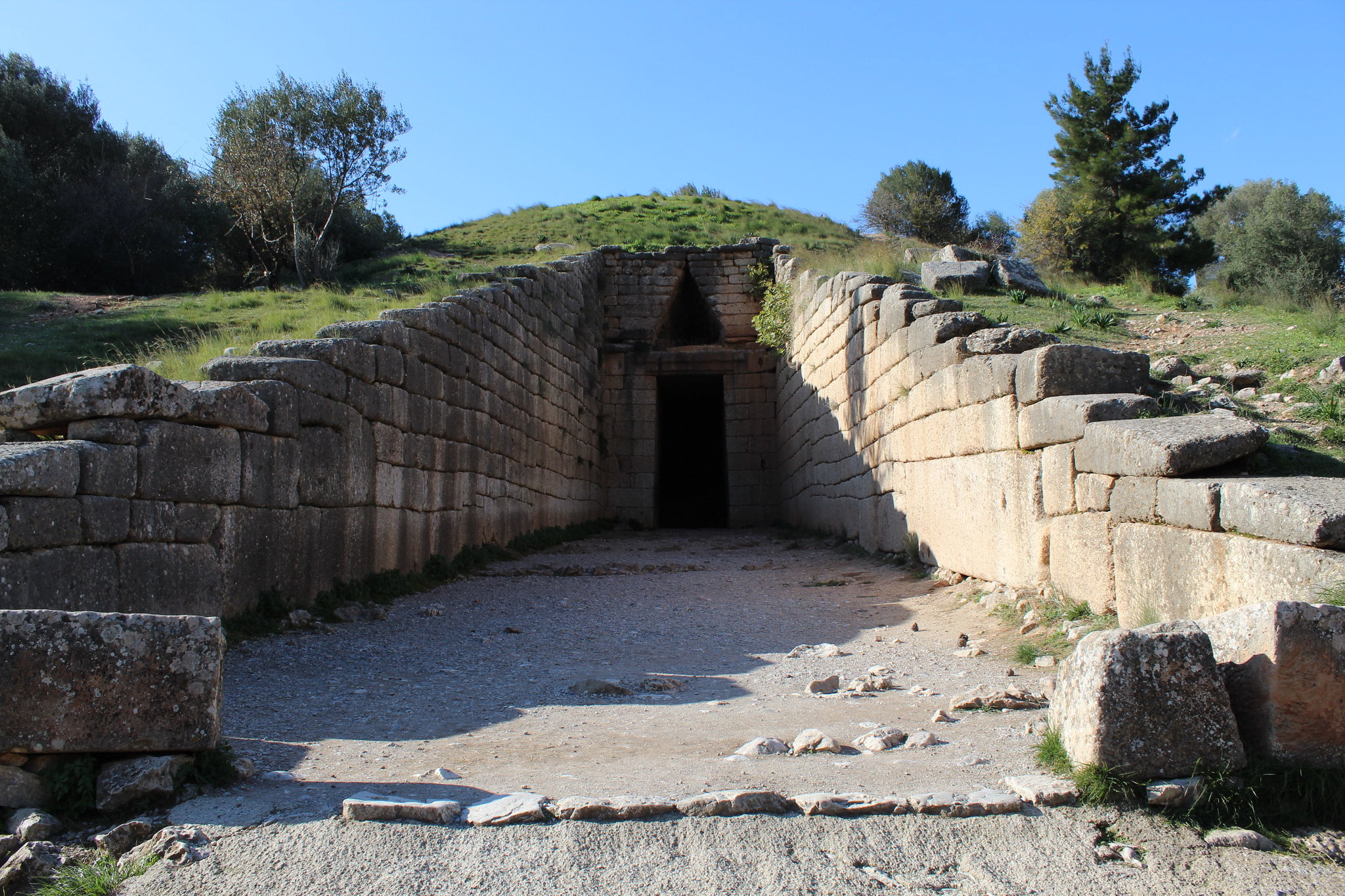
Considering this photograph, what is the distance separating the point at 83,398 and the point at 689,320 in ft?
43.2

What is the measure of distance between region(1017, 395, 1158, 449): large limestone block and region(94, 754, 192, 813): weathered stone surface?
4.82 m

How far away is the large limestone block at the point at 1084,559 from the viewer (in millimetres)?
4969

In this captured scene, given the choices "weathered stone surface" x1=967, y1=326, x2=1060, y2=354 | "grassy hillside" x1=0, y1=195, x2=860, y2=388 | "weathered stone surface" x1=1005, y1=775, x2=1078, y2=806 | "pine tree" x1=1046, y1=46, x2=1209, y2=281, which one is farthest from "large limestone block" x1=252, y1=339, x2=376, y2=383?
Answer: "pine tree" x1=1046, y1=46, x2=1209, y2=281

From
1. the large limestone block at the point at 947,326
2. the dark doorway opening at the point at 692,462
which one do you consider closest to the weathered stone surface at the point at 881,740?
the large limestone block at the point at 947,326

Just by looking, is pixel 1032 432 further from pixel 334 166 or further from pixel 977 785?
pixel 334 166

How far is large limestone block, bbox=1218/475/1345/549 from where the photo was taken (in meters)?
3.35

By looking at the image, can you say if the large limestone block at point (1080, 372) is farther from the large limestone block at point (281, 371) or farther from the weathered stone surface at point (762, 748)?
A: the large limestone block at point (281, 371)

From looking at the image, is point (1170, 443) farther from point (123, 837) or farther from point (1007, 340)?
point (123, 837)

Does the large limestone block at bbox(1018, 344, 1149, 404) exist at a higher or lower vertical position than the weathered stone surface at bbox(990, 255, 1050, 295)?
lower

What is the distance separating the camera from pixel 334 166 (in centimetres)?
2109

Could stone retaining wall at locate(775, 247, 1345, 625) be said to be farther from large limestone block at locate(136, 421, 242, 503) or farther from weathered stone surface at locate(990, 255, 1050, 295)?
large limestone block at locate(136, 421, 242, 503)

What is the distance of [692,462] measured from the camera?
69.6ft

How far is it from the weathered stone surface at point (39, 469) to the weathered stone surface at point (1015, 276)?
31.9 ft

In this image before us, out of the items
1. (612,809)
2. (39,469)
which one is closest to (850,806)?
(612,809)
